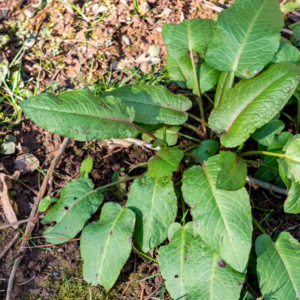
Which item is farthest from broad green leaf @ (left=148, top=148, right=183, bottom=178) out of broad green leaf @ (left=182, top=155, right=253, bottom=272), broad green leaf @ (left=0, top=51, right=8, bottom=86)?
broad green leaf @ (left=0, top=51, right=8, bottom=86)

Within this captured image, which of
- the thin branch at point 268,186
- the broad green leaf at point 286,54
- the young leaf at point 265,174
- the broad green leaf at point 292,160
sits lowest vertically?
the thin branch at point 268,186

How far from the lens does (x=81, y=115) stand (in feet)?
5.89

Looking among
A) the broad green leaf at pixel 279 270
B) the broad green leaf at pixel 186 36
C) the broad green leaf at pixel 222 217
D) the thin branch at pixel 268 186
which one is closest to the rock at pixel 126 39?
the broad green leaf at pixel 186 36

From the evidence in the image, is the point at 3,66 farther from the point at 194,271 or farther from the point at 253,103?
the point at 194,271

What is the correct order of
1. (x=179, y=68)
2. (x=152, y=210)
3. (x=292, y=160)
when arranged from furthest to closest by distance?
1. (x=179, y=68)
2. (x=152, y=210)
3. (x=292, y=160)

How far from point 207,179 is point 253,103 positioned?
0.60 meters

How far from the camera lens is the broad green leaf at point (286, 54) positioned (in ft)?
6.82

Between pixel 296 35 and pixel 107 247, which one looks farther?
pixel 296 35

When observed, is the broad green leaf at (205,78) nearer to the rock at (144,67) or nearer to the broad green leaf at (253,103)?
the broad green leaf at (253,103)

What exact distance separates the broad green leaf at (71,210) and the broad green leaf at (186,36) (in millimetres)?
1343

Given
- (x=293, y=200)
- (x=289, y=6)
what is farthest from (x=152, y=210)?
(x=289, y=6)

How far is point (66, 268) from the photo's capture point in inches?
79.0

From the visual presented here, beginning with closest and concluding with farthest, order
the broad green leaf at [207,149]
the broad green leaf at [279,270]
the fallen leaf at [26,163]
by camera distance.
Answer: the broad green leaf at [279,270], the broad green leaf at [207,149], the fallen leaf at [26,163]

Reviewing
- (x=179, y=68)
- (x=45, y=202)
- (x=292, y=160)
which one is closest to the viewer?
(x=292, y=160)
